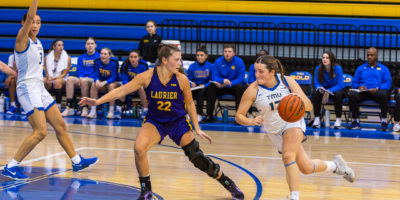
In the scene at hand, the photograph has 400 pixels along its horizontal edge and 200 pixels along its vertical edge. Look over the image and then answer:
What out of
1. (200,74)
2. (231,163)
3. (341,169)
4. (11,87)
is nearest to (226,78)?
(200,74)

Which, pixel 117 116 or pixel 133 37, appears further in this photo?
pixel 133 37

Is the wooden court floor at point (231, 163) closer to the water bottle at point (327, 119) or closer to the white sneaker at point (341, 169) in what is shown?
the white sneaker at point (341, 169)

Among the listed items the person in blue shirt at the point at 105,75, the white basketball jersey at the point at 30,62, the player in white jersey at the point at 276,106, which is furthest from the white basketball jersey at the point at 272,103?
the person in blue shirt at the point at 105,75

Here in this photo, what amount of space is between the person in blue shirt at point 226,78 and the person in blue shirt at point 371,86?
2.09 meters

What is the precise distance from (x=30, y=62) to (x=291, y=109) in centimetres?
253

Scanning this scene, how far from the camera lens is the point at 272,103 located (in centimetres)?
408

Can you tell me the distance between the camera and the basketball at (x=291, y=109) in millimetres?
3752

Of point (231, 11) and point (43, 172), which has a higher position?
point (231, 11)

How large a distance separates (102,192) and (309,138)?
15.1 ft

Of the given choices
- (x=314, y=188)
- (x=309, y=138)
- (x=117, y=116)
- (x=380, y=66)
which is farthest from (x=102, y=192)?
(x=380, y=66)

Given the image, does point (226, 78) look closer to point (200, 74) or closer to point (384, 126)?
point (200, 74)

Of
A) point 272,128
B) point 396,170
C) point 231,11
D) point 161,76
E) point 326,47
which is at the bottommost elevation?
point 396,170

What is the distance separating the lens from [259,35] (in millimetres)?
13062

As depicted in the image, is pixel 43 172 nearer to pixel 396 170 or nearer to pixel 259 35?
pixel 396 170
